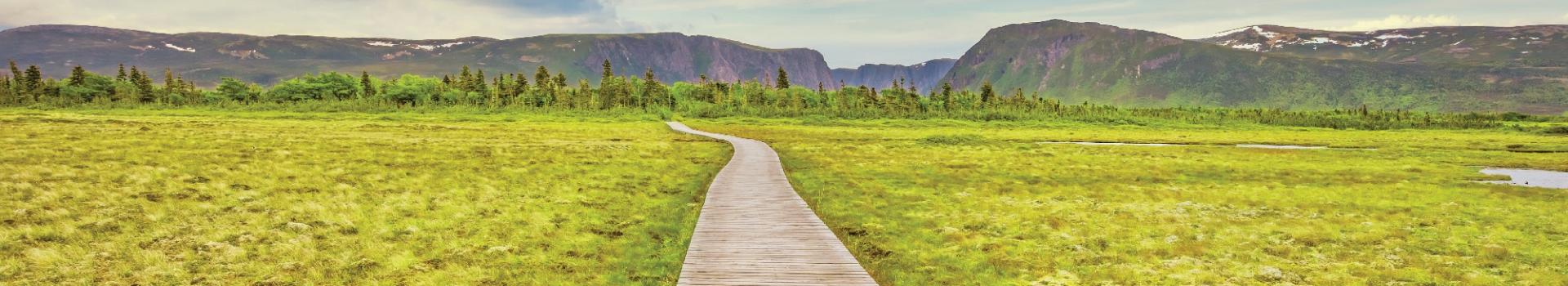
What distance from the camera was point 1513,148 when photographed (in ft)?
206

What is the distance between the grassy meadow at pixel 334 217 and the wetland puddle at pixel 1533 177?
121 ft

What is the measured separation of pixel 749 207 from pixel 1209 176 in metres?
26.0

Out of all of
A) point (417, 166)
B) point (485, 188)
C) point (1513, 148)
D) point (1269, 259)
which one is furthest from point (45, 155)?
point (1513, 148)

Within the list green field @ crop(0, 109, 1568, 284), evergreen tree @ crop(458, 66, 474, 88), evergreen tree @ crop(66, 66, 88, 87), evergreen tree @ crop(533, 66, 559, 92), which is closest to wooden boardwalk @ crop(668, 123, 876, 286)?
green field @ crop(0, 109, 1568, 284)

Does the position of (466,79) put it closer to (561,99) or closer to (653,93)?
(561,99)

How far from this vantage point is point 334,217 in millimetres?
17641

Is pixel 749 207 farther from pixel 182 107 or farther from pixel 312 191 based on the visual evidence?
pixel 182 107

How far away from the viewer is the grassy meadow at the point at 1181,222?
13438 mm

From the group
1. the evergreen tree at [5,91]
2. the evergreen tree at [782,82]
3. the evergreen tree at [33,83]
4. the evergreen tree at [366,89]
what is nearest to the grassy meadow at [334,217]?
the evergreen tree at [5,91]

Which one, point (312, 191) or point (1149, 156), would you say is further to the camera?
point (1149, 156)

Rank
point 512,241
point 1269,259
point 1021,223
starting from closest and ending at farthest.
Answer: point 1269,259 → point 512,241 → point 1021,223

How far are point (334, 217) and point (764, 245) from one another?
11009 mm

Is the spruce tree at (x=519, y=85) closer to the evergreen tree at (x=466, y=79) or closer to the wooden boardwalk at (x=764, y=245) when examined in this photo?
the evergreen tree at (x=466, y=79)

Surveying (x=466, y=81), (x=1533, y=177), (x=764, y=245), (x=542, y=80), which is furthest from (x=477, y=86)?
(x=1533, y=177)
